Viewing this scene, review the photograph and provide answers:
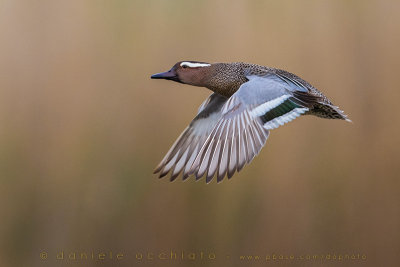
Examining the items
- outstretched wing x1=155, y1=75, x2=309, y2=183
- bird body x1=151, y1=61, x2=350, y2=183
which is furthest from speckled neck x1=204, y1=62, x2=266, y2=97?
outstretched wing x1=155, y1=75, x2=309, y2=183

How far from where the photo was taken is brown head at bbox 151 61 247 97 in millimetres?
1943

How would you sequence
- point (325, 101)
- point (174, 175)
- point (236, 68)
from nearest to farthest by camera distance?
1. point (174, 175)
2. point (325, 101)
3. point (236, 68)

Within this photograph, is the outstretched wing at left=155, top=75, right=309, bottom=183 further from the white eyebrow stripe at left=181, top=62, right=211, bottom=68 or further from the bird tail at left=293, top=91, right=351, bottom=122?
the white eyebrow stripe at left=181, top=62, right=211, bottom=68

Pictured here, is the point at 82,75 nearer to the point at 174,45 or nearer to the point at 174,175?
the point at 174,45

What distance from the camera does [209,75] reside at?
1.97 metres

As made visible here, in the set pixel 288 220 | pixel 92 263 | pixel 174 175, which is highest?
pixel 174 175

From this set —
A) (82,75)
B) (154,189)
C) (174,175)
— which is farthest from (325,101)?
(82,75)

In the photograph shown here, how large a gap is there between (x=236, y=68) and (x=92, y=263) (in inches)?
32.6

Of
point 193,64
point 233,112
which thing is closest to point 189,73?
point 193,64

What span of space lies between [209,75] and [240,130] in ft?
1.28

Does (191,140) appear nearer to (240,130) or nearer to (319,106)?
(240,130)

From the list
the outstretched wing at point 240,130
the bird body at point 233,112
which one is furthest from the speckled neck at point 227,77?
the outstretched wing at point 240,130

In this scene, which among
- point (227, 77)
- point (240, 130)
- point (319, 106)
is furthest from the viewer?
point (227, 77)

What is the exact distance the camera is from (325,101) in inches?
72.8
